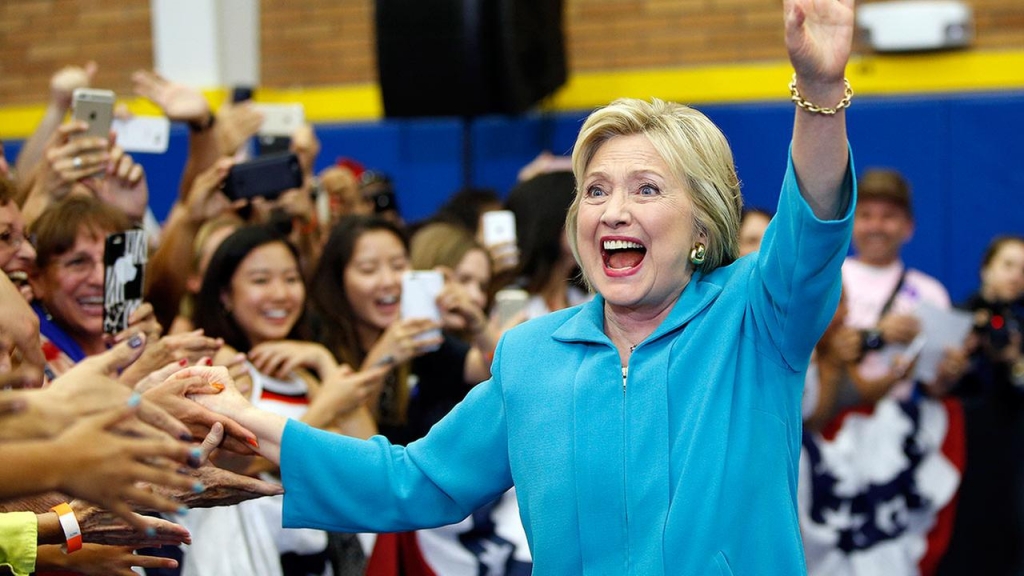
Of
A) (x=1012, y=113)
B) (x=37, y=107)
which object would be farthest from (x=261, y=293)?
(x=37, y=107)

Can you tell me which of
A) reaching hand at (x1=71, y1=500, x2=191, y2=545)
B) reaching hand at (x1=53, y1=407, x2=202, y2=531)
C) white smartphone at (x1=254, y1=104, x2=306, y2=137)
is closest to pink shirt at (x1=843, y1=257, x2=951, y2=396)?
white smartphone at (x1=254, y1=104, x2=306, y2=137)

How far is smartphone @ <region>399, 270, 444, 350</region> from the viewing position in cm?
383

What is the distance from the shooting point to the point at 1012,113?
6.34m

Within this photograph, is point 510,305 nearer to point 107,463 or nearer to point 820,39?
point 820,39

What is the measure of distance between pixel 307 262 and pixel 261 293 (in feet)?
3.14

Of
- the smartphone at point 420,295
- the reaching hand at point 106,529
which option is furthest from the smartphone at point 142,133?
the reaching hand at point 106,529

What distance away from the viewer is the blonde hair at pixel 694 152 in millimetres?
2240

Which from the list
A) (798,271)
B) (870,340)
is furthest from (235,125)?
(798,271)

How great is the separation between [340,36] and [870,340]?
4.39 metres

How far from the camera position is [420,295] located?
3848mm

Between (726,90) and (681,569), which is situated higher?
(726,90)

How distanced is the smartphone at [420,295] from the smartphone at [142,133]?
3.06 ft

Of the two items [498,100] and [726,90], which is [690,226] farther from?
[726,90]

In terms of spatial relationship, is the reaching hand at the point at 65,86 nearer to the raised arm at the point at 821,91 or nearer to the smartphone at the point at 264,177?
the smartphone at the point at 264,177
